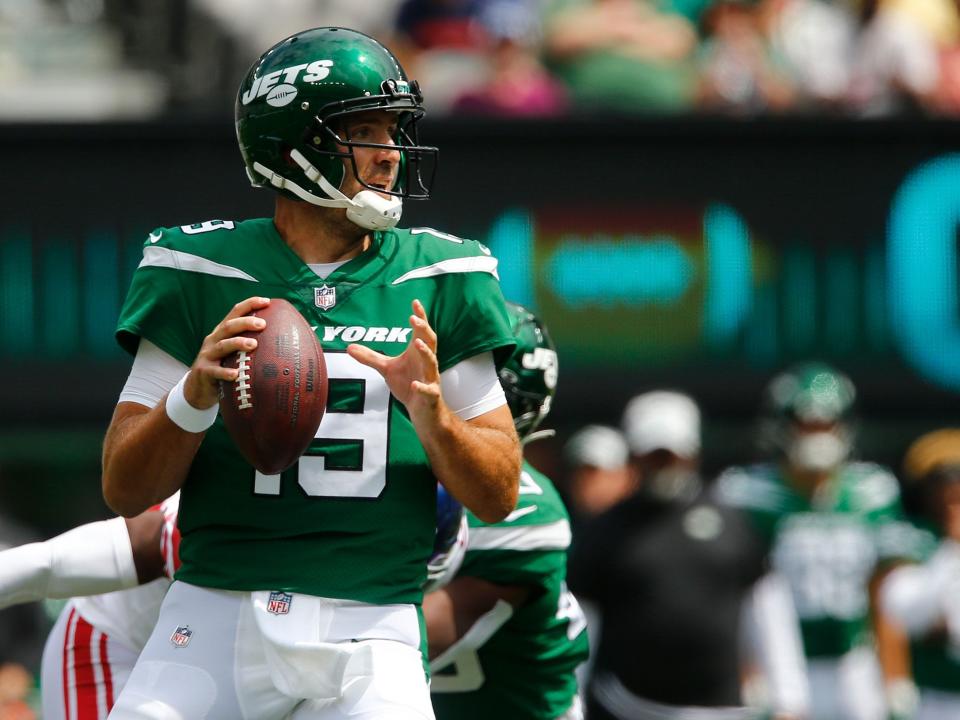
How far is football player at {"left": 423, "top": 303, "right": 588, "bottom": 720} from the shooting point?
15.2 feet

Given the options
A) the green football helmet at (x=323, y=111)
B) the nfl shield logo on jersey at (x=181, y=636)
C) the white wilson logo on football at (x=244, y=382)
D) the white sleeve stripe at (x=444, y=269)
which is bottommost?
the nfl shield logo on jersey at (x=181, y=636)

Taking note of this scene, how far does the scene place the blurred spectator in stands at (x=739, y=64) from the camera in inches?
402

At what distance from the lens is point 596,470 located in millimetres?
9078

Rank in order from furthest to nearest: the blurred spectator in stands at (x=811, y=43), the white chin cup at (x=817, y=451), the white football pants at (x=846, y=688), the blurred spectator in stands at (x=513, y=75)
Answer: the blurred spectator in stands at (x=811, y=43) < the blurred spectator in stands at (x=513, y=75) < the white chin cup at (x=817, y=451) < the white football pants at (x=846, y=688)

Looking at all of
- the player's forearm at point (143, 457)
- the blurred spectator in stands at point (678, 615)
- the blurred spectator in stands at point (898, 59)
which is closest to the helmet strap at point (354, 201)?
the player's forearm at point (143, 457)

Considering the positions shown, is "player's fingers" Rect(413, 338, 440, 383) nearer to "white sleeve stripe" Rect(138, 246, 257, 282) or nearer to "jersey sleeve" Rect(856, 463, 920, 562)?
"white sleeve stripe" Rect(138, 246, 257, 282)

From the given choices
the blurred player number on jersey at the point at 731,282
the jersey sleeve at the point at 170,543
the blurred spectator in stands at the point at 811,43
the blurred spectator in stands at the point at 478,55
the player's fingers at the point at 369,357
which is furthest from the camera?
the blurred spectator in stands at the point at 811,43

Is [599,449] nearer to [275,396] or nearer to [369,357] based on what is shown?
[369,357]

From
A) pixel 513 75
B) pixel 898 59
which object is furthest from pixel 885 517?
pixel 513 75

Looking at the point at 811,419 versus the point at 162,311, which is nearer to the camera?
the point at 162,311

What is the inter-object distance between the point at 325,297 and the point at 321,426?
264 millimetres

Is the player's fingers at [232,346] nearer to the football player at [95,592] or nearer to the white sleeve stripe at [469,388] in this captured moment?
the white sleeve stripe at [469,388]

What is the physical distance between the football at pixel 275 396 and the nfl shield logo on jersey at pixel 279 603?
0.28 m

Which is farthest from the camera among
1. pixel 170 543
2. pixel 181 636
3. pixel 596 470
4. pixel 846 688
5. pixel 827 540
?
pixel 596 470
